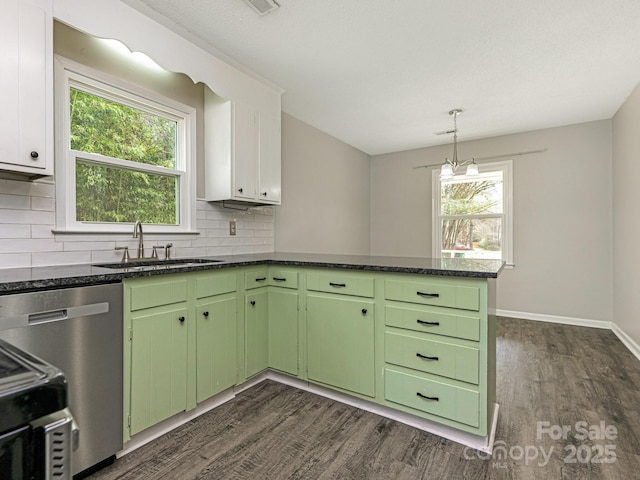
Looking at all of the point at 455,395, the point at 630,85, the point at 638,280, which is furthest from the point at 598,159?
the point at 455,395

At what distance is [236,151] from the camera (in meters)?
2.64

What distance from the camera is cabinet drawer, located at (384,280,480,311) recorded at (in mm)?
1724

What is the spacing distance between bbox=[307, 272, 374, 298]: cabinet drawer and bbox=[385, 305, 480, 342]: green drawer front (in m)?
0.18

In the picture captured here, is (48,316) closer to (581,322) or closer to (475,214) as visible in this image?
(475,214)

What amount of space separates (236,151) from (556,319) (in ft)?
13.9

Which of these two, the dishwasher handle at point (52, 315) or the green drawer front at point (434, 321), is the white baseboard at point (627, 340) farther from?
the dishwasher handle at point (52, 315)

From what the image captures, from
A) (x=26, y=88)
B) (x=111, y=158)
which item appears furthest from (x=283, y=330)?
(x=26, y=88)

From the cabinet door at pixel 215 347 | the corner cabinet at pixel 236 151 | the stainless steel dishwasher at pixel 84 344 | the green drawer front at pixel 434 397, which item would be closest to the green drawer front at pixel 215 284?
the cabinet door at pixel 215 347

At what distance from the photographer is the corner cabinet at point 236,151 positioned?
2.62m

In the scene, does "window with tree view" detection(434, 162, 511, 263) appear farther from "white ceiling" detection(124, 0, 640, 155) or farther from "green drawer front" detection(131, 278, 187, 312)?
"green drawer front" detection(131, 278, 187, 312)

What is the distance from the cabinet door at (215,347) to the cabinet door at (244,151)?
0.93m

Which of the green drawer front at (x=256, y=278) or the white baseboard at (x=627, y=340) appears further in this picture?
the white baseboard at (x=627, y=340)

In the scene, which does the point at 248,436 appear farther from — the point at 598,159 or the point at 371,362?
the point at 598,159

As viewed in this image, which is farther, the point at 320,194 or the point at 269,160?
the point at 320,194
